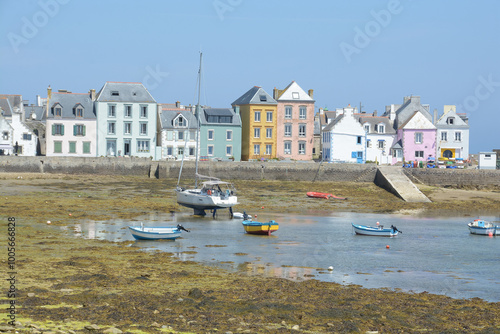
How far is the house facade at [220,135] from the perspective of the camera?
7847 centimetres

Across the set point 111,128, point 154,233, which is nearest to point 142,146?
point 111,128

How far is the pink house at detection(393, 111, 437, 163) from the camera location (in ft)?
271

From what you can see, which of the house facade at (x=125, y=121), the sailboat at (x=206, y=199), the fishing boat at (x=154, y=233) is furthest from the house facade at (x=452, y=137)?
the fishing boat at (x=154, y=233)

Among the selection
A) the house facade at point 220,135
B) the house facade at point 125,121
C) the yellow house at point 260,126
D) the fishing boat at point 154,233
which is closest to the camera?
the fishing boat at point 154,233

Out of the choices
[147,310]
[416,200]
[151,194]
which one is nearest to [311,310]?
[147,310]

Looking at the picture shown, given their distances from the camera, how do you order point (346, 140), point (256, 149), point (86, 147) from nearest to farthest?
1. point (86, 147)
2. point (256, 149)
3. point (346, 140)

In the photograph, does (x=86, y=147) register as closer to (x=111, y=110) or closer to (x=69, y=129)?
(x=69, y=129)

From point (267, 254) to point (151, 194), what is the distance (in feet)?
89.6

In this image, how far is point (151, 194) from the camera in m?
56.3

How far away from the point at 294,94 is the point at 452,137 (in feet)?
67.8

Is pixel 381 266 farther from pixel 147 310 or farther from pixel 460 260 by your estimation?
pixel 147 310

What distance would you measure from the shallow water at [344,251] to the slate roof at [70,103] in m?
34.4

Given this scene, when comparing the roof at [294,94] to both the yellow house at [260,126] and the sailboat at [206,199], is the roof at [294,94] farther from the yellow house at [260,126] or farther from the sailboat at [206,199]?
the sailboat at [206,199]

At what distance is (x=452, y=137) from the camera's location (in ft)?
277
